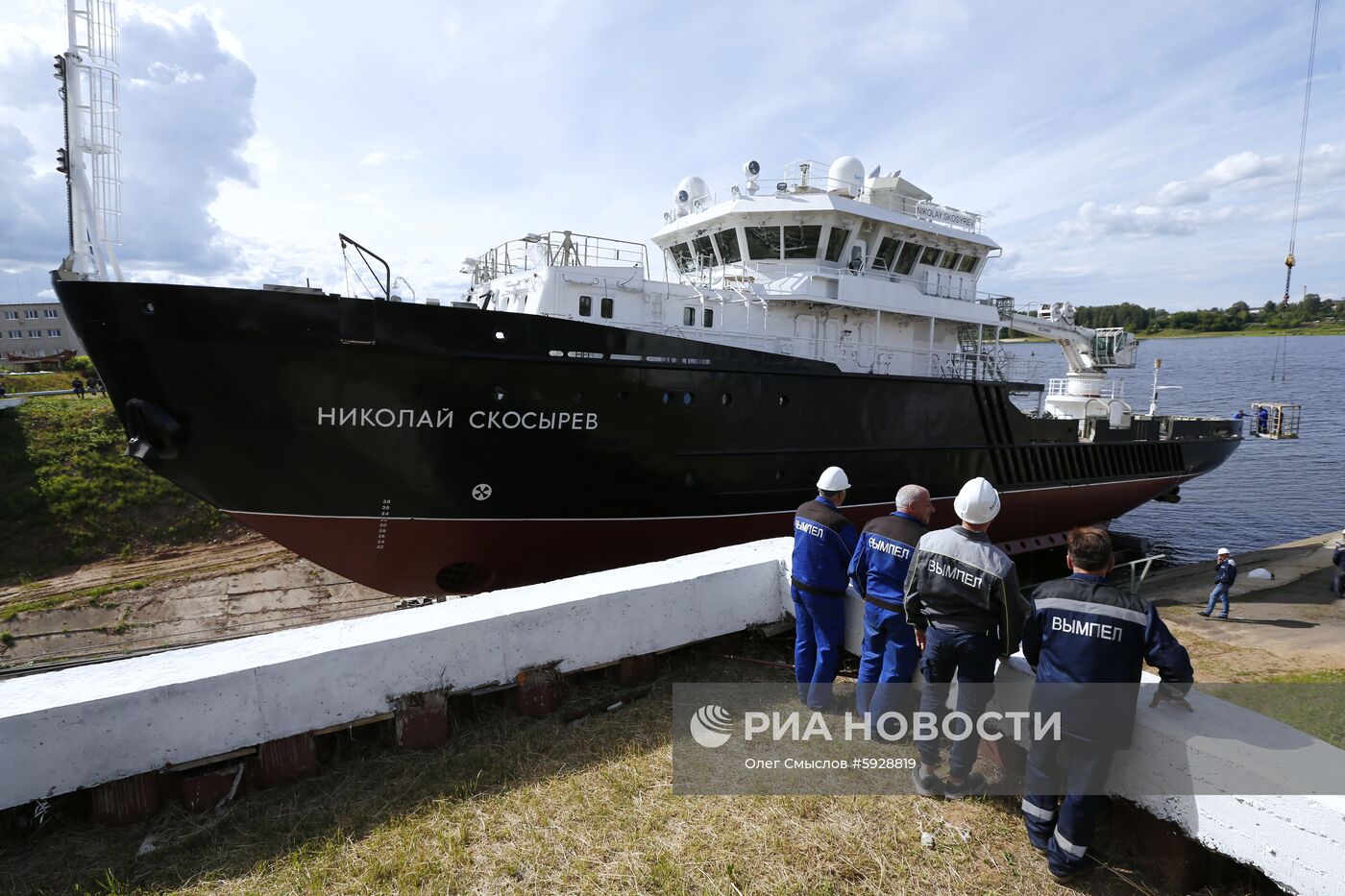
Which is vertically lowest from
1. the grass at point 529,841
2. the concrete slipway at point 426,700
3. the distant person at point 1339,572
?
the distant person at point 1339,572

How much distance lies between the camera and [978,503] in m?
2.71

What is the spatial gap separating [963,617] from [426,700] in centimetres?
243

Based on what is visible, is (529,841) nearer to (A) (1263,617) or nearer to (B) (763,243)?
(B) (763,243)

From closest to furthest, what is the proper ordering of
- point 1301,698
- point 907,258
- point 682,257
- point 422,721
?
point 422,721 < point 1301,698 < point 907,258 < point 682,257

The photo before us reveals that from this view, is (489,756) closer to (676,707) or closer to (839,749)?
(676,707)

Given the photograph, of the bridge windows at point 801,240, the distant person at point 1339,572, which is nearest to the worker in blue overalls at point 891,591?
the bridge windows at point 801,240

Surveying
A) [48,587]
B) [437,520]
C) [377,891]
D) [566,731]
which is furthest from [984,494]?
[48,587]

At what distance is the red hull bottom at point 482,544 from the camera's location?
6.66 metres

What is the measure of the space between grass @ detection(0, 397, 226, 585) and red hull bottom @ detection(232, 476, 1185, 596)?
788cm

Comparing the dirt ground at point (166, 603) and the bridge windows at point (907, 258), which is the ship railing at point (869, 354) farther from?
the dirt ground at point (166, 603)

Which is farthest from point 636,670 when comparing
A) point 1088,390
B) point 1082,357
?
point 1082,357

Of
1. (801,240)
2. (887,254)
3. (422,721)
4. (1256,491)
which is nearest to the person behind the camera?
(422,721)

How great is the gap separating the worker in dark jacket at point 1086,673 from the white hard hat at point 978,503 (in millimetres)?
336

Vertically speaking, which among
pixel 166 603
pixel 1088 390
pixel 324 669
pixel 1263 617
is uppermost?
pixel 1088 390
